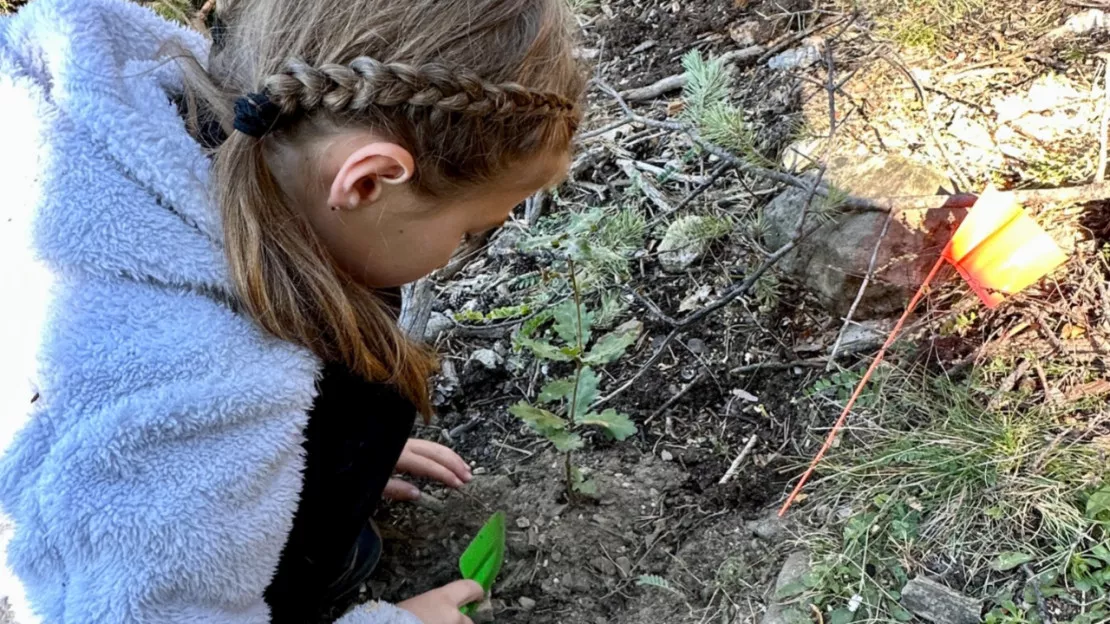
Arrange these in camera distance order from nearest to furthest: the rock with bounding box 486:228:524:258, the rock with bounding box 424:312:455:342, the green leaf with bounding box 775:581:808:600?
the green leaf with bounding box 775:581:808:600
the rock with bounding box 424:312:455:342
the rock with bounding box 486:228:524:258

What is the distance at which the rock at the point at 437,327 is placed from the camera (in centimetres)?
211

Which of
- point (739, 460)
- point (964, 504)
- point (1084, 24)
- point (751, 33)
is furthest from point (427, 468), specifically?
point (1084, 24)

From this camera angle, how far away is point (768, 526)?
152cm

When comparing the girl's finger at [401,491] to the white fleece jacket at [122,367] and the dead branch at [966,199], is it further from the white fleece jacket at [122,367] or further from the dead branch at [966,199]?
the dead branch at [966,199]

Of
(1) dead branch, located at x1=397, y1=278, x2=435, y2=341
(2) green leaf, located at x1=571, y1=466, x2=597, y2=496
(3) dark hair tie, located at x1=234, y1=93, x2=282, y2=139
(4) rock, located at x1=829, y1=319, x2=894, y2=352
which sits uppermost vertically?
(3) dark hair tie, located at x1=234, y1=93, x2=282, y2=139

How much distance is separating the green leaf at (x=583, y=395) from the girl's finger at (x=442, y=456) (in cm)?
34

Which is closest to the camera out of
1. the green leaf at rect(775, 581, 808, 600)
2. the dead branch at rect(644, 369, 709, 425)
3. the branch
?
the green leaf at rect(775, 581, 808, 600)

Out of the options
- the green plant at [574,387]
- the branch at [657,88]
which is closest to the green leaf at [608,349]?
the green plant at [574,387]

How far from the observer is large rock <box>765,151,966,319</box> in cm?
173

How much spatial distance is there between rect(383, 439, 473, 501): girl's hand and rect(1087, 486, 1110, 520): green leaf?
110 centimetres

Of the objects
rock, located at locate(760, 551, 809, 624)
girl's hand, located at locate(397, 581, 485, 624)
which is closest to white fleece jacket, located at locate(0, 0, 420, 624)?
girl's hand, located at locate(397, 581, 485, 624)

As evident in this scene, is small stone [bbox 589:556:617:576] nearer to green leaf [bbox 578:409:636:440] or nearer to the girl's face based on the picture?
green leaf [bbox 578:409:636:440]

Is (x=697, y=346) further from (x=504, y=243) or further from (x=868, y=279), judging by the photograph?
(x=504, y=243)

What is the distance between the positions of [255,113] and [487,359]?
1.06m
